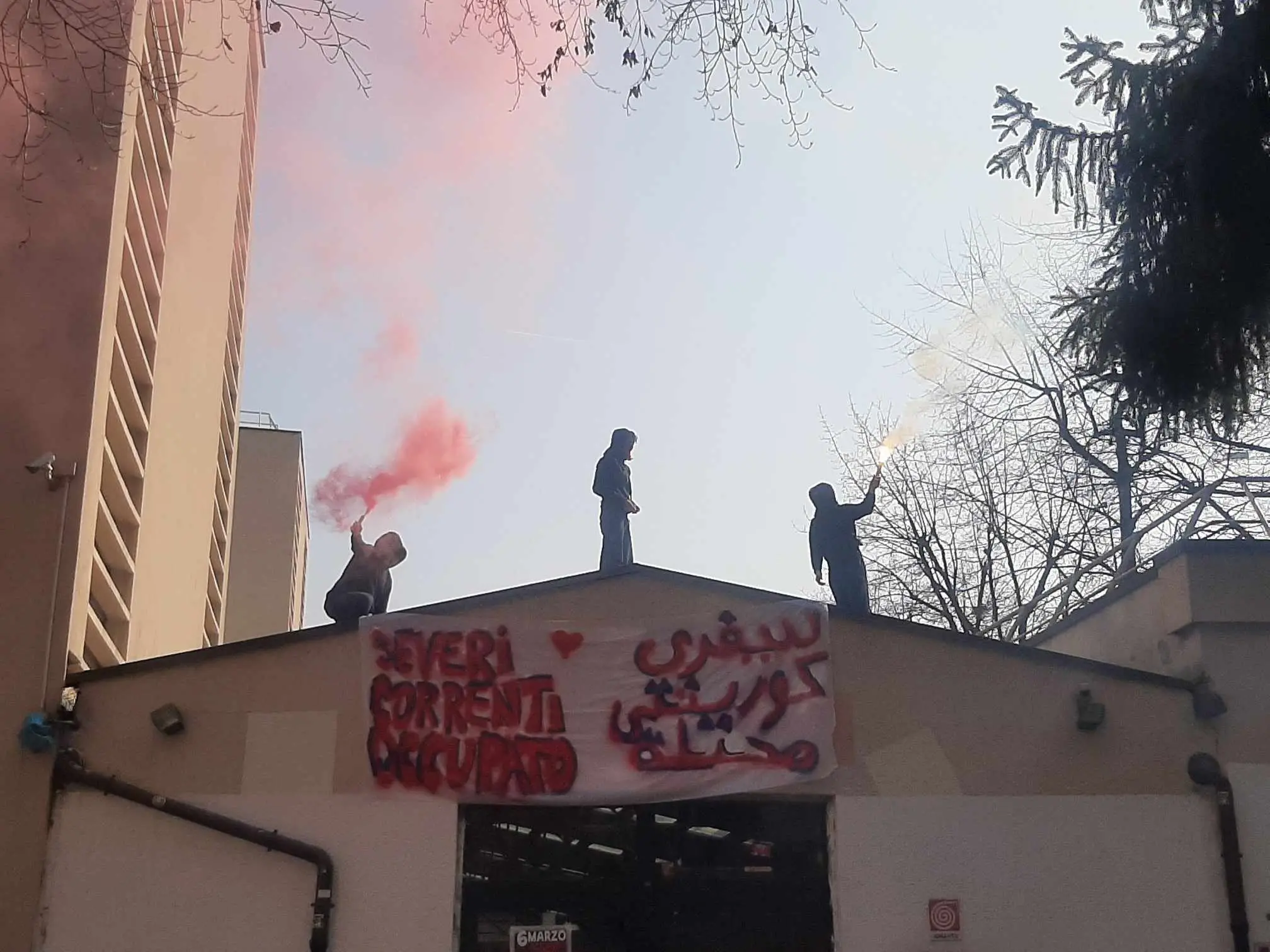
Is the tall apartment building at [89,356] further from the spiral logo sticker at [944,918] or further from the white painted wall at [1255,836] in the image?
the white painted wall at [1255,836]

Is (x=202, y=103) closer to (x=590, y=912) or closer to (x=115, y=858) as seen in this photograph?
(x=115, y=858)

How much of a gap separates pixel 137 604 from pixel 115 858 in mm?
3570

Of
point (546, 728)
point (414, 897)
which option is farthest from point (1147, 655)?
point (414, 897)

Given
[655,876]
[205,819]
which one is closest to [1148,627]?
[655,876]

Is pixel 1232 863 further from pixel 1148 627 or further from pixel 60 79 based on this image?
pixel 60 79

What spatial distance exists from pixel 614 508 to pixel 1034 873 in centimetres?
465

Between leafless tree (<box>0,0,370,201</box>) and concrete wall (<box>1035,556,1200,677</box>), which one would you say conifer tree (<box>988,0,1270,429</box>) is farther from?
leafless tree (<box>0,0,370,201</box>)

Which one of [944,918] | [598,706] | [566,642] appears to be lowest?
[944,918]

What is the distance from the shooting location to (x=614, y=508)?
38.0 feet

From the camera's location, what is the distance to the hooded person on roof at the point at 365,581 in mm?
9938

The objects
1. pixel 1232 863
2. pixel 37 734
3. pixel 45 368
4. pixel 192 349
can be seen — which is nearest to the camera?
pixel 37 734

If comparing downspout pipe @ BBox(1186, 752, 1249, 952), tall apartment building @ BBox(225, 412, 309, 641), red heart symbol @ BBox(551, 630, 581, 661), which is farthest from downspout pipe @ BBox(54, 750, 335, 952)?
tall apartment building @ BBox(225, 412, 309, 641)

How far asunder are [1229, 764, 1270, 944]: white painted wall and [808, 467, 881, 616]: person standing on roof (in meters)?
3.04

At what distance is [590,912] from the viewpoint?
351 inches
